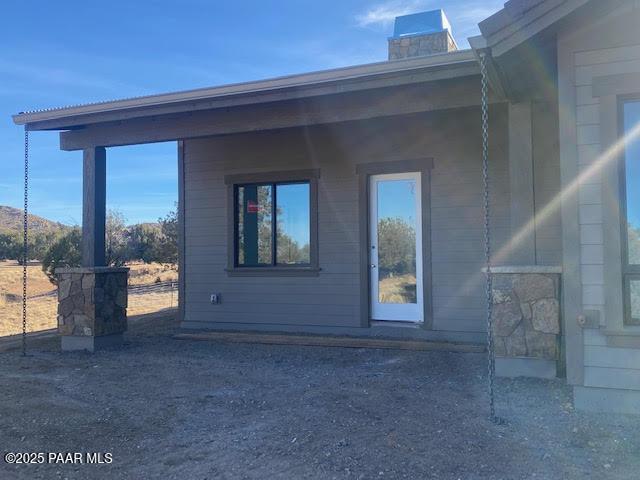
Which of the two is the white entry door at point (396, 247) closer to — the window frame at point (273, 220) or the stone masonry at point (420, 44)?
the window frame at point (273, 220)

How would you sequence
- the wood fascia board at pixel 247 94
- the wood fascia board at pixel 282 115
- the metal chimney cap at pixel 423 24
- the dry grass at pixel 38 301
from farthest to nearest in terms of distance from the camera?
the dry grass at pixel 38 301
the metal chimney cap at pixel 423 24
the wood fascia board at pixel 282 115
the wood fascia board at pixel 247 94

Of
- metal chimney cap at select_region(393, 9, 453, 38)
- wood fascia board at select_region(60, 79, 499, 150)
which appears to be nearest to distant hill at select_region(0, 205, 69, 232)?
wood fascia board at select_region(60, 79, 499, 150)

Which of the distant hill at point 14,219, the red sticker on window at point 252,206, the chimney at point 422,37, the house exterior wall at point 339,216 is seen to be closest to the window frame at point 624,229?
the house exterior wall at point 339,216

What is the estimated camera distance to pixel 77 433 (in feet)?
Result: 14.0

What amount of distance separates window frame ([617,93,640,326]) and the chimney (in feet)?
17.1

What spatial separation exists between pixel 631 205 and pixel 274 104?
162 inches

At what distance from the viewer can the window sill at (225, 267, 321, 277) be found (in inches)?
335

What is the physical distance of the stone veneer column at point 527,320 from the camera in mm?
5234

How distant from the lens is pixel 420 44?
9.41 metres

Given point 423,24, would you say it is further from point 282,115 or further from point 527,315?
point 527,315

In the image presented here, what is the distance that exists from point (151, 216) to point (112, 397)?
651 inches

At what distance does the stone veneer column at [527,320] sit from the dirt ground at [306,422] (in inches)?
7.6

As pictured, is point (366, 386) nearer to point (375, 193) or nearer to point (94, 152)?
point (375, 193)

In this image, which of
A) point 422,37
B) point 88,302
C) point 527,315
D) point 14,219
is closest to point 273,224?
point 88,302
